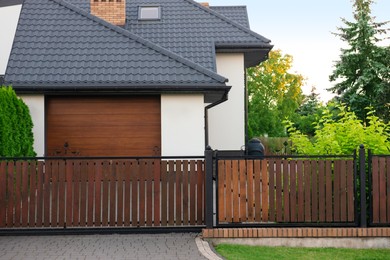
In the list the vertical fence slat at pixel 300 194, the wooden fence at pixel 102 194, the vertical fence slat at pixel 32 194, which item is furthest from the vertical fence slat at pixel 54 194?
the vertical fence slat at pixel 300 194

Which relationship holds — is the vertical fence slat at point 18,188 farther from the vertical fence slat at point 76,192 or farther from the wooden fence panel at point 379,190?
the wooden fence panel at point 379,190

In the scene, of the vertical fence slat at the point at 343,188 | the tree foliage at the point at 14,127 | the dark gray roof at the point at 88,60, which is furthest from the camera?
the dark gray roof at the point at 88,60

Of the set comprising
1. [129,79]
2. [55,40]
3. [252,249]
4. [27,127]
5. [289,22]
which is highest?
[289,22]

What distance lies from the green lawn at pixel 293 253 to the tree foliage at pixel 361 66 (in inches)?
1148

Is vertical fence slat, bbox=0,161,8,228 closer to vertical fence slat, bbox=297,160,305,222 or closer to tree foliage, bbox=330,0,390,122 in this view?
vertical fence slat, bbox=297,160,305,222

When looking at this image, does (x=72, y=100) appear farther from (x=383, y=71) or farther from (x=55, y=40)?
(x=383, y=71)

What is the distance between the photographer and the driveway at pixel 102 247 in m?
8.14

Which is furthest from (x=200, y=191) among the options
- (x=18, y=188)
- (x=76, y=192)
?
(x=18, y=188)

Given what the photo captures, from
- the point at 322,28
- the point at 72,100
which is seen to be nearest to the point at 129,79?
the point at 72,100

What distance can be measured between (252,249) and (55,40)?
28.5ft

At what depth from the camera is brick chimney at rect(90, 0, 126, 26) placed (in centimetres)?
1941

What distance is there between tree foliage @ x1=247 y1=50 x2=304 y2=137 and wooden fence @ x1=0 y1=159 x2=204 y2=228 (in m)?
39.9

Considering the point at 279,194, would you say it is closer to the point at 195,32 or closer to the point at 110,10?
the point at 195,32

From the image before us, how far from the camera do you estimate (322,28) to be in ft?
138
